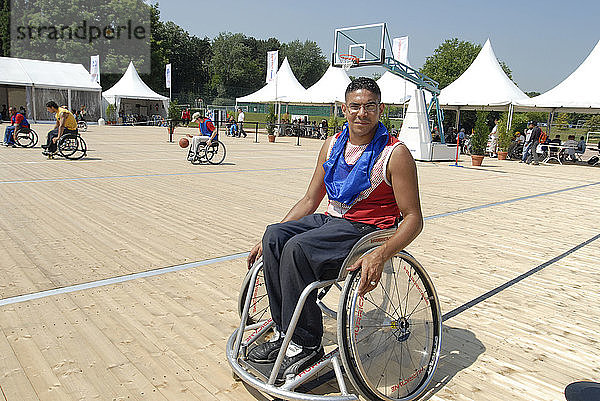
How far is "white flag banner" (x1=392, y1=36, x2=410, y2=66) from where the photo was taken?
75.7ft

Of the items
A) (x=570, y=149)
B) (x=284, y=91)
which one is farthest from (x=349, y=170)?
(x=284, y=91)

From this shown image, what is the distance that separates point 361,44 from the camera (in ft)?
63.4

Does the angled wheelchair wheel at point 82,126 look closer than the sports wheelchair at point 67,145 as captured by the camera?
No

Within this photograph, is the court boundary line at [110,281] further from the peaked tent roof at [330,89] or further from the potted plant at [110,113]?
the potted plant at [110,113]

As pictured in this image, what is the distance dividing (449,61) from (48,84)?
40632mm

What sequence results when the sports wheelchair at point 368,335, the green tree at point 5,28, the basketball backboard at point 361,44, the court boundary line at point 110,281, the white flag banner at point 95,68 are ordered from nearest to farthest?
the sports wheelchair at point 368,335, the court boundary line at point 110,281, the basketball backboard at point 361,44, the white flag banner at point 95,68, the green tree at point 5,28

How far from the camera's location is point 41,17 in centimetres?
4844

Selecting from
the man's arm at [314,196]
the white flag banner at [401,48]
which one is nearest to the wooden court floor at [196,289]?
the man's arm at [314,196]

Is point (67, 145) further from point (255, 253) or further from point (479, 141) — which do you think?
point (479, 141)

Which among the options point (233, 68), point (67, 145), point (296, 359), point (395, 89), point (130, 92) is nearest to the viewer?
point (296, 359)

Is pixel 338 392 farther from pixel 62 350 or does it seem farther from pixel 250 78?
pixel 250 78

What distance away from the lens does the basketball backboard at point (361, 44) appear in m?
18.2

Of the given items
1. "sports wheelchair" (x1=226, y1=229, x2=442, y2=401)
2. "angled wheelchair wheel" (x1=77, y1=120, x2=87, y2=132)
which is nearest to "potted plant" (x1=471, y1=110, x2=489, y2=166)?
"sports wheelchair" (x1=226, y1=229, x2=442, y2=401)

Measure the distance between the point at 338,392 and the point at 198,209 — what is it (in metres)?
4.94
